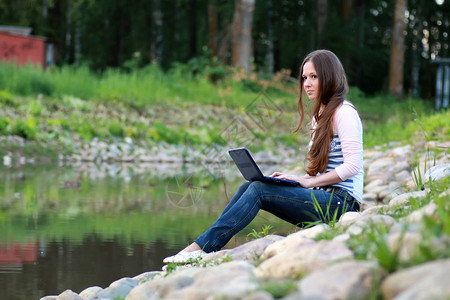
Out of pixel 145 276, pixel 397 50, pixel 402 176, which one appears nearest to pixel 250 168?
pixel 145 276

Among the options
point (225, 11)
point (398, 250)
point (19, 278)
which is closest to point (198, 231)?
point (19, 278)

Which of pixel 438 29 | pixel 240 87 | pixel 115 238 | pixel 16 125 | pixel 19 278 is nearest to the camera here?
pixel 19 278

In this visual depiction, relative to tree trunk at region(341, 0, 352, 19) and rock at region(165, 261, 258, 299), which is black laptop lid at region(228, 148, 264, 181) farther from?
tree trunk at region(341, 0, 352, 19)

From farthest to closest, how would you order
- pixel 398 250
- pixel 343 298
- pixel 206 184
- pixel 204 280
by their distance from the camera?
pixel 206 184
pixel 204 280
pixel 398 250
pixel 343 298

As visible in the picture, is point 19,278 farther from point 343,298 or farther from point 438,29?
point 438,29

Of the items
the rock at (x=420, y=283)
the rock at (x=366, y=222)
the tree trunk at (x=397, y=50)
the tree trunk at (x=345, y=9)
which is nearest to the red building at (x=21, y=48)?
the tree trunk at (x=397, y=50)

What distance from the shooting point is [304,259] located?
84.7 inches

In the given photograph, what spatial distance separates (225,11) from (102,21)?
10.6m

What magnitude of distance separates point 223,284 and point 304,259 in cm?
28

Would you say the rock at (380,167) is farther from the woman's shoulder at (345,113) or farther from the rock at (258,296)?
the rock at (258,296)

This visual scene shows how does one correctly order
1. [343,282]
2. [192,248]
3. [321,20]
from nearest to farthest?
[343,282] < [192,248] < [321,20]

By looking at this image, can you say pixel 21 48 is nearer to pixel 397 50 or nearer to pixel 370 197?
pixel 397 50

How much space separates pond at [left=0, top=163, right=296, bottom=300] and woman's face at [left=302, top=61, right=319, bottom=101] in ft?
3.69

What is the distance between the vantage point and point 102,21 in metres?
30.7
